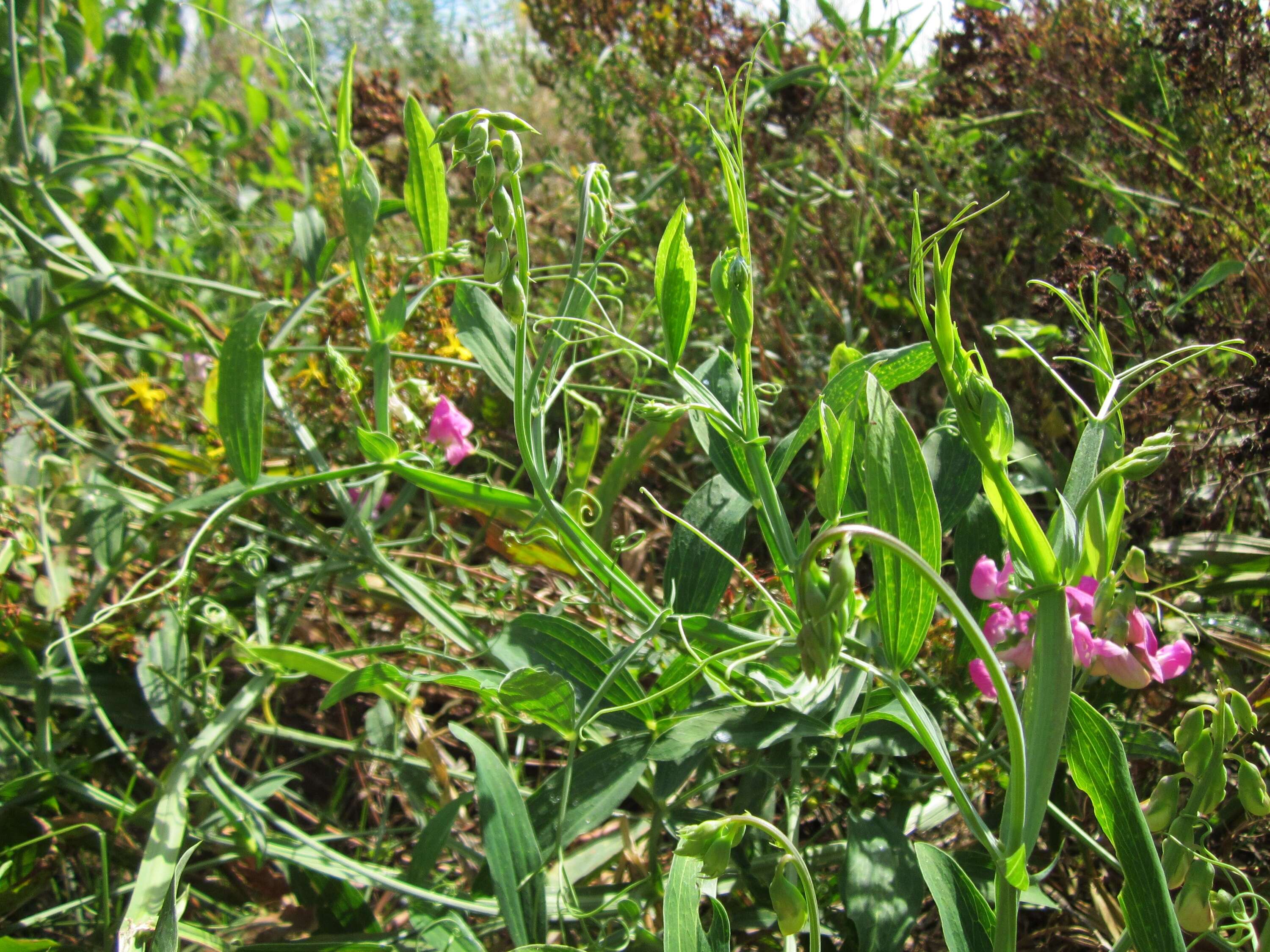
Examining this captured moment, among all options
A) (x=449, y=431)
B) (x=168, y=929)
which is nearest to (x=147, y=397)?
(x=449, y=431)

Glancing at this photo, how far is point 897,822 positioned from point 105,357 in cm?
174

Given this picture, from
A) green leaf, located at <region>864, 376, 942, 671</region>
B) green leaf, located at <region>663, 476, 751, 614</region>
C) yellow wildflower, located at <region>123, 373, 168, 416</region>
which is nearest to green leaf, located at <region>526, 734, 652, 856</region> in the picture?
green leaf, located at <region>663, 476, 751, 614</region>

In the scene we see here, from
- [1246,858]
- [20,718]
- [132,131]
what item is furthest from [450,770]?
[132,131]

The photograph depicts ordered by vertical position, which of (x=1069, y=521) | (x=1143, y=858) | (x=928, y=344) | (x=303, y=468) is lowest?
(x=1143, y=858)

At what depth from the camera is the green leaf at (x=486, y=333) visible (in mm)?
903

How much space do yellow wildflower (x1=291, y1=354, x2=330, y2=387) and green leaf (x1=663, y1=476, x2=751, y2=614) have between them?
0.73 m

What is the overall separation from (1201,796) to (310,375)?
49.5 inches

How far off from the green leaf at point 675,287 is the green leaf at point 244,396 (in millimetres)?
443

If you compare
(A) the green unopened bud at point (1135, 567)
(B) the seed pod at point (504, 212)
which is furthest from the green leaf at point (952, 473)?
(B) the seed pod at point (504, 212)

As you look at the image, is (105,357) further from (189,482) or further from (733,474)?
(733,474)

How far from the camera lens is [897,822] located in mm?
864

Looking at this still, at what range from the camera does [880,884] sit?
732 mm

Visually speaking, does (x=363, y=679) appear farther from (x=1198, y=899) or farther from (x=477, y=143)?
(x=1198, y=899)

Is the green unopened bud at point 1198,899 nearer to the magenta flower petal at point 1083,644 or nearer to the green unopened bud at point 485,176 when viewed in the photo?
the magenta flower petal at point 1083,644
